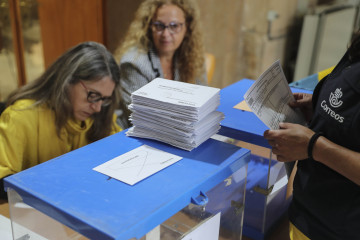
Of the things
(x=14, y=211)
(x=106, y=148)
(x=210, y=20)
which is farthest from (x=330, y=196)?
(x=210, y=20)

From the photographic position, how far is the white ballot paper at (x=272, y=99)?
952 mm

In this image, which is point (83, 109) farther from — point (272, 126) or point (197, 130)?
point (272, 126)

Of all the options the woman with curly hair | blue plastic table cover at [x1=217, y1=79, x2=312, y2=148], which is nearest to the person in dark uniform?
blue plastic table cover at [x1=217, y1=79, x2=312, y2=148]

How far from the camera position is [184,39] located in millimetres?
2424

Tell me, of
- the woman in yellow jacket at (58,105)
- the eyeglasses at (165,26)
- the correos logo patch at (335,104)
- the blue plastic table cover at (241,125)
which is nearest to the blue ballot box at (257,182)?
the blue plastic table cover at (241,125)

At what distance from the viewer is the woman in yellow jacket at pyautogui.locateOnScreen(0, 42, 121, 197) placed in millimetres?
1503

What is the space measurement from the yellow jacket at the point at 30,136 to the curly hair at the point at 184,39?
2.72ft

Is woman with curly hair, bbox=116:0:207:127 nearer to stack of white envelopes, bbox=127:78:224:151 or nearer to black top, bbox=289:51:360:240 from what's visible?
stack of white envelopes, bbox=127:78:224:151

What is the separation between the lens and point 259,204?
1228 mm

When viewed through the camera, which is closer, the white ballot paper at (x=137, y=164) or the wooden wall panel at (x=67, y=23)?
the white ballot paper at (x=137, y=164)

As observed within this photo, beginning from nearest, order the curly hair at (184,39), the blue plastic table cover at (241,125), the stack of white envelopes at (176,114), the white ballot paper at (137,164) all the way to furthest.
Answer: the white ballot paper at (137,164)
the stack of white envelopes at (176,114)
the blue plastic table cover at (241,125)
the curly hair at (184,39)

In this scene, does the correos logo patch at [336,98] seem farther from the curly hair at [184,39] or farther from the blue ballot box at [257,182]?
the curly hair at [184,39]

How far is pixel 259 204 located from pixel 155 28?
139cm

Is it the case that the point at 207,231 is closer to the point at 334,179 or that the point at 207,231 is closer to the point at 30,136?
the point at 334,179
